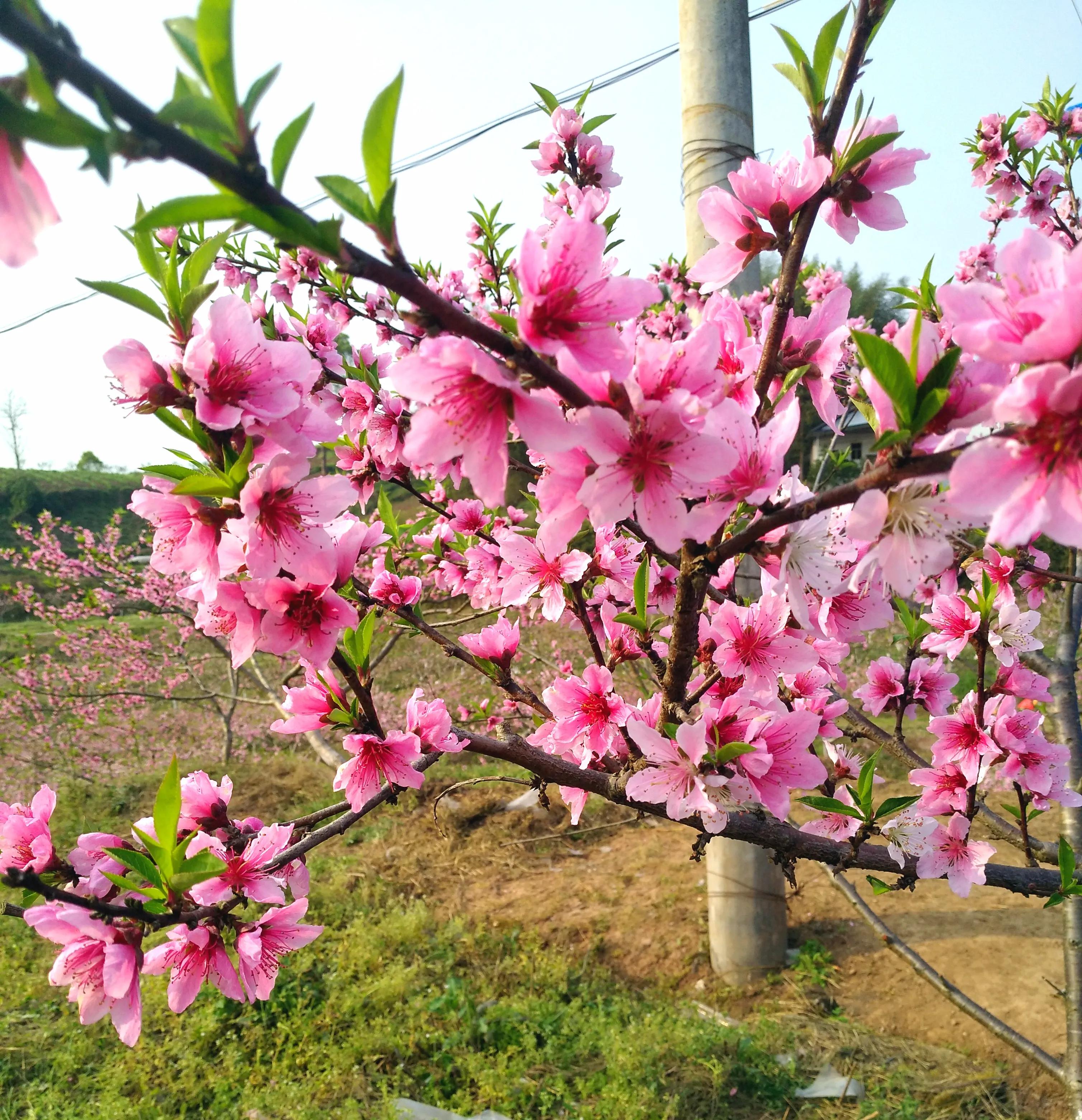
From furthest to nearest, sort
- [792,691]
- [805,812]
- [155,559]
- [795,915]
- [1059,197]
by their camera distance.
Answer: [805,812] → [795,915] → [1059,197] → [792,691] → [155,559]

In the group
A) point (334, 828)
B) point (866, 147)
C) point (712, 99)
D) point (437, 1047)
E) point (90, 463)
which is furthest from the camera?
point (90, 463)

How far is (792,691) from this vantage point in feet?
5.17

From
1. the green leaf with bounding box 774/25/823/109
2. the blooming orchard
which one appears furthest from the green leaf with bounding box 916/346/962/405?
the green leaf with bounding box 774/25/823/109

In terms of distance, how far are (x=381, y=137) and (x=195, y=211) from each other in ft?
0.58

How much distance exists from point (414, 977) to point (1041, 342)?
4422 millimetres

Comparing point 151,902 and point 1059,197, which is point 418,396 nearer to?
point 151,902

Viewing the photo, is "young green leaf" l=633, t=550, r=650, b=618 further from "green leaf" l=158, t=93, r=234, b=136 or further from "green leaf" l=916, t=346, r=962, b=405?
"green leaf" l=158, t=93, r=234, b=136

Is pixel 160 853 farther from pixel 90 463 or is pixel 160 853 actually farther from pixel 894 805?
pixel 90 463

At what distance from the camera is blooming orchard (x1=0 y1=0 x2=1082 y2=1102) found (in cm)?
55

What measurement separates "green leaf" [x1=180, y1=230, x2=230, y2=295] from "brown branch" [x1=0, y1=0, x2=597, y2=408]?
0.30 m

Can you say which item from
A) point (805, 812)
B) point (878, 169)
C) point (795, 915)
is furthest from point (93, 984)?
point (805, 812)

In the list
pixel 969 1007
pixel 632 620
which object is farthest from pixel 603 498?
pixel 969 1007

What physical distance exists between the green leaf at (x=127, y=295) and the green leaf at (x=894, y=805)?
1420 mm

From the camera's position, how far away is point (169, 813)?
975 millimetres
